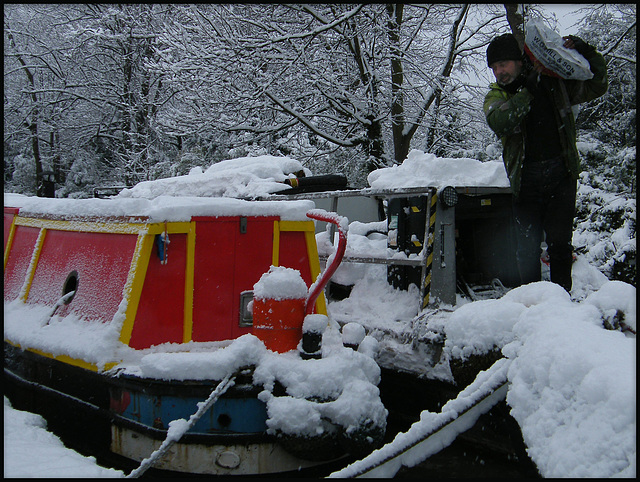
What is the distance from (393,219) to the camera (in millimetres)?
5348

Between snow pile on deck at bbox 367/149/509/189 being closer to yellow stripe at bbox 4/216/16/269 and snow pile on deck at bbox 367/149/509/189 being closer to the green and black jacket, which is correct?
the green and black jacket

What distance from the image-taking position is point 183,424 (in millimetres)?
3037

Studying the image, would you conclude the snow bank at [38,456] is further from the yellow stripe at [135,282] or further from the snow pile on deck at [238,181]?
the snow pile on deck at [238,181]

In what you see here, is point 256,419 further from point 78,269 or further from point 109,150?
point 109,150

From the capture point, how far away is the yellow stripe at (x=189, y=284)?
3.72 meters

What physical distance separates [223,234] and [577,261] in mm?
3538

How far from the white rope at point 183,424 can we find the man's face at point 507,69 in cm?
279

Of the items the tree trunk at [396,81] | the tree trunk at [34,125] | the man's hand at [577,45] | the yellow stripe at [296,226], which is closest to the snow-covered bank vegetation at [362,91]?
the tree trunk at [396,81]

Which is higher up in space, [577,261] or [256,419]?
[577,261]

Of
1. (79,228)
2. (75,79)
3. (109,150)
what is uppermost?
(75,79)

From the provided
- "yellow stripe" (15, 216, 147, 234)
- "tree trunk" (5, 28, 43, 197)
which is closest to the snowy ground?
"yellow stripe" (15, 216, 147, 234)

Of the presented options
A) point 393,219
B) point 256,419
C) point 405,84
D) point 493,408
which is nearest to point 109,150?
point 405,84

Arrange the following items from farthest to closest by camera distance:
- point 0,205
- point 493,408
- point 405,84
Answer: point 405,84 < point 0,205 < point 493,408

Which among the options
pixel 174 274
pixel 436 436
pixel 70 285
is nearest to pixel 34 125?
pixel 70 285
